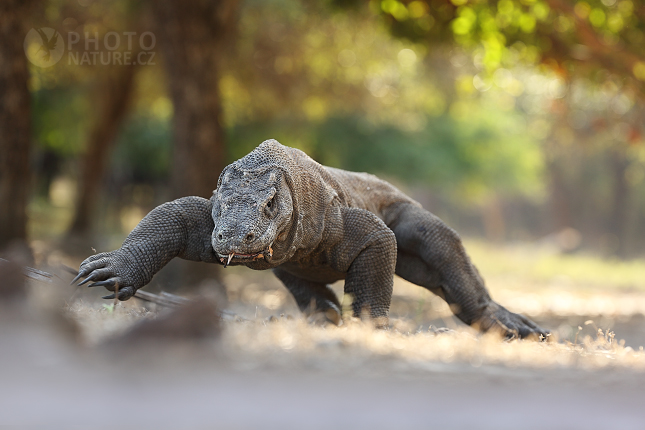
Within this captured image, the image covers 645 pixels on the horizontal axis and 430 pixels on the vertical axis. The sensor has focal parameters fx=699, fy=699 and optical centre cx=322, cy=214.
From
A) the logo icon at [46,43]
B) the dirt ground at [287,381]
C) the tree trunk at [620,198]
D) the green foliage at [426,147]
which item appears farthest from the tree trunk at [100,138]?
the tree trunk at [620,198]

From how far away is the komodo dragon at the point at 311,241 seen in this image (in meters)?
3.55

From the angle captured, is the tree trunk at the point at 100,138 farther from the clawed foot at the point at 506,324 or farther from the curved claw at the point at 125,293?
the curved claw at the point at 125,293

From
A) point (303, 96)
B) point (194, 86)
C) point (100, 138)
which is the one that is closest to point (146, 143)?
point (100, 138)

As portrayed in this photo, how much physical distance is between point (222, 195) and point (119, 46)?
39.6ft

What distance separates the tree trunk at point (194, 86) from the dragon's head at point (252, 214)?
246 inches

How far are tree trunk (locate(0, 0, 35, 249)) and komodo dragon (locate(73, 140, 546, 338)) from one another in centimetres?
469

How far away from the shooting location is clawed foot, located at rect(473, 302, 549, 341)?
475 cm

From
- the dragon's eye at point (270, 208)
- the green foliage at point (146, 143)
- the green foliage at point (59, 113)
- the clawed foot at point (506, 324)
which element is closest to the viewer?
the dragon's eye at point (270, 208)

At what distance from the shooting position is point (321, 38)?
16.1 meters

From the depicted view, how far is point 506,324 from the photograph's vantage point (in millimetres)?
4918

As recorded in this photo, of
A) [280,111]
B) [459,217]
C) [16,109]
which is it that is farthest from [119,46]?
[459,217]

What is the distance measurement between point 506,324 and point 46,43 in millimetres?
11452

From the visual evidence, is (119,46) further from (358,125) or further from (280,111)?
(358,125)

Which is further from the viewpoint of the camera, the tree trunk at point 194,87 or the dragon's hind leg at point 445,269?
the tree trunk at point 194,87
